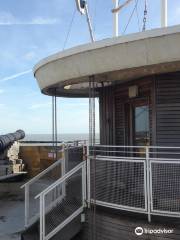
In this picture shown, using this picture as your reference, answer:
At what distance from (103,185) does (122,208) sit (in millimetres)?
617

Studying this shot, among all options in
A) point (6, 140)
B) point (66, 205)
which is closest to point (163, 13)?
point (66, 205)

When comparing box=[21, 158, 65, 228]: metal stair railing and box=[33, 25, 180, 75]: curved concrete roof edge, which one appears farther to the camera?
box=[21, 158, 65, 228]: metal stair railing

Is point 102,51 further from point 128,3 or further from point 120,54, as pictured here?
point 128,3

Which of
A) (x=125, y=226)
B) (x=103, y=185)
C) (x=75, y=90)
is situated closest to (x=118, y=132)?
(x=75, y=90)

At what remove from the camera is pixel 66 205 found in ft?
30.8

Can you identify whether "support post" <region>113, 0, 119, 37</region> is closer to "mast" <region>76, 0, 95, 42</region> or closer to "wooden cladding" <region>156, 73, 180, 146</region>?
"mast" <region>76, 0, 95, 42</region>

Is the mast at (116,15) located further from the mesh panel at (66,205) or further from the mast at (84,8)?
the mesh panel at (66,205)

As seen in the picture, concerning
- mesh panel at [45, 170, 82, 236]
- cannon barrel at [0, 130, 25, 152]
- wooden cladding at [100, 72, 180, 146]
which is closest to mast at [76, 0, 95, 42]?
wooden cladding at [100, 72, 180, 146]

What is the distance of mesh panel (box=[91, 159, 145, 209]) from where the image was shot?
24.4 ft

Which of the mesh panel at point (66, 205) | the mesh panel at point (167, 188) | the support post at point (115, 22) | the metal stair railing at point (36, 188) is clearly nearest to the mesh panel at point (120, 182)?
the mesh panel at point (167, 188)

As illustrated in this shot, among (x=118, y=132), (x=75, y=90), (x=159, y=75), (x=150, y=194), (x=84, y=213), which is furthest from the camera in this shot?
(x=75, y=90)

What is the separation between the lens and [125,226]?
7414mm

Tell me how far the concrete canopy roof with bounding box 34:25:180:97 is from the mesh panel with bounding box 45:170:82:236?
225 cm

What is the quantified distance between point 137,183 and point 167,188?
0.59 metres
